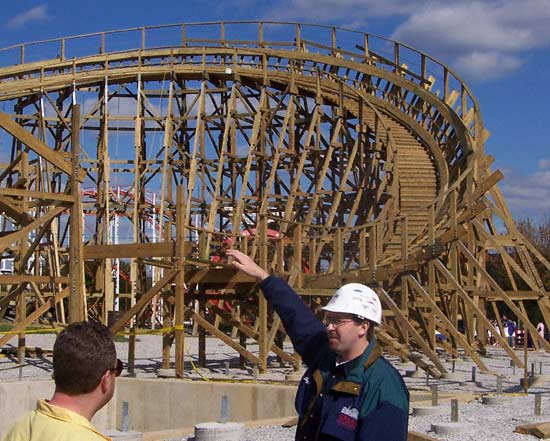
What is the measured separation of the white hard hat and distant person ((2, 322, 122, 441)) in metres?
1.20

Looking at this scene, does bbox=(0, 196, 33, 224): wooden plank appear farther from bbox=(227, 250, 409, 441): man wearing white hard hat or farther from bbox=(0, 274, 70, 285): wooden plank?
bbox=(227, 250, 409, 441): man wearing white hard hat

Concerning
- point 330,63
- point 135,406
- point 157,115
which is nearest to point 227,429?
point 135,406

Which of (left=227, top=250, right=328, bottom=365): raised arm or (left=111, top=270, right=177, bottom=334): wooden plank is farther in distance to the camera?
(left=111, top=270, right=177, bottom=334): wooden plank

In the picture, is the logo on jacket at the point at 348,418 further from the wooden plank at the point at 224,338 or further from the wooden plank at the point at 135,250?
the wooden plank at the point at 224,338

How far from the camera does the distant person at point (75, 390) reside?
113 inches

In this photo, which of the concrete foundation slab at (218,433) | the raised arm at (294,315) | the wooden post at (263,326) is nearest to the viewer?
the raised arm at (294,315)

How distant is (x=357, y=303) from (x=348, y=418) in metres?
0.47

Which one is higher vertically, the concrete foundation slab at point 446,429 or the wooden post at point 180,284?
the wooden post at point 180,284

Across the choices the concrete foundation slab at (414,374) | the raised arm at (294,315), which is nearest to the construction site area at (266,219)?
the concrete foundation slab at (414,374)

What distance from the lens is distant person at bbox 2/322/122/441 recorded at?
2.86m

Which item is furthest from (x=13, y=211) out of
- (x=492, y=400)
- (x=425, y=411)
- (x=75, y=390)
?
(x=75, y=390)

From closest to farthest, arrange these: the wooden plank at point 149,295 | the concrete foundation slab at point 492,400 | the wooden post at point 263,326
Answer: the concrete foundation slab at point 492,400, the wooden plank at point 149,295, the wooden post at point 263,326

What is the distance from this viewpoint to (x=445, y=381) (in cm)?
1509

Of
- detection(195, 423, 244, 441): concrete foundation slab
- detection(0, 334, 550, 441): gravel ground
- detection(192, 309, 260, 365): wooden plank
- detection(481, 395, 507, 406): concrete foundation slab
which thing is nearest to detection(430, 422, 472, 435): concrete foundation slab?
detection(0, 334, 550, 441): gravel ground
